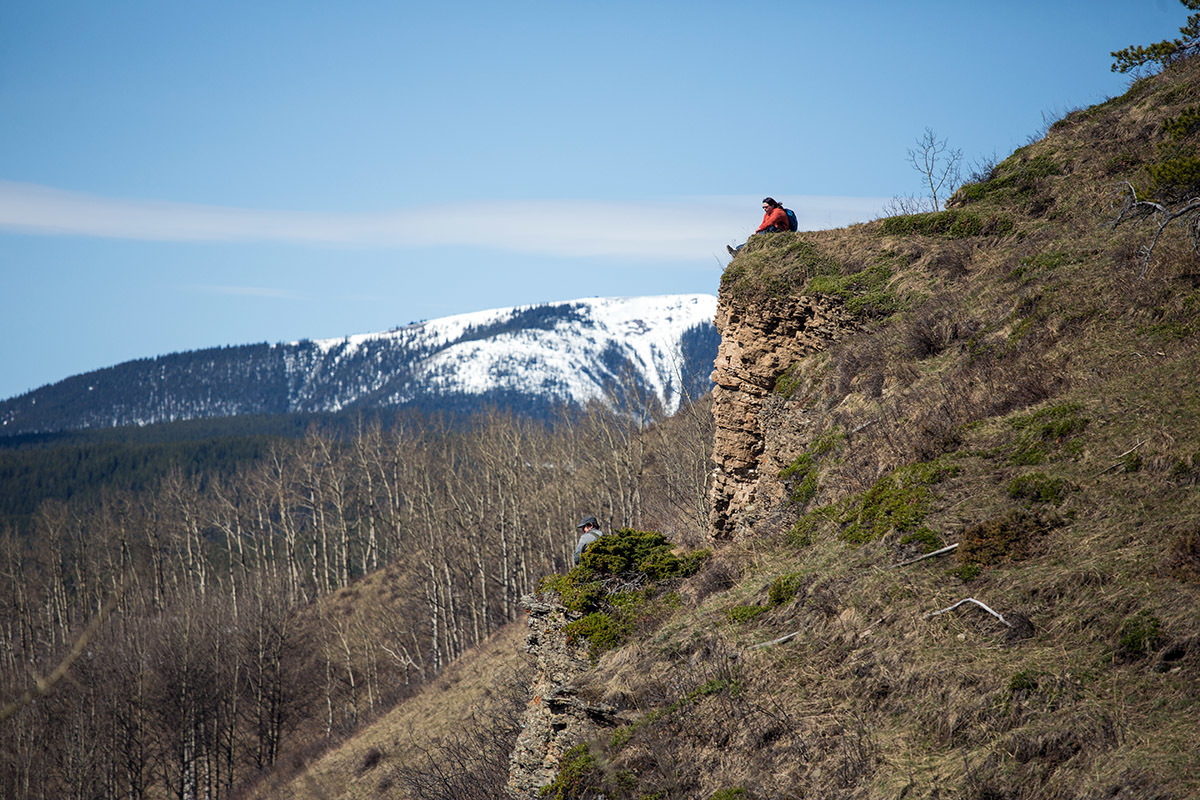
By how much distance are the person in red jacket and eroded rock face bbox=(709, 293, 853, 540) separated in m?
3.04

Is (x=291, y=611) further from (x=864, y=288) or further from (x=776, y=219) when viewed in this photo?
(x=864, y=288)

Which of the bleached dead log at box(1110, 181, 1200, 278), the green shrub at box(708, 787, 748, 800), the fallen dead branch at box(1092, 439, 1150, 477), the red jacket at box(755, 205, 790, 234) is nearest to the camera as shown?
the green shrub at box(708, 787, 748, 800)

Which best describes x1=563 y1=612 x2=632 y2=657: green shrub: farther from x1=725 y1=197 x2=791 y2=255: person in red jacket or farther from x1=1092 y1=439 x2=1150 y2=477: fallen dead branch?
x1=725 y1=197 x2=791 y2=255: person in red jacket

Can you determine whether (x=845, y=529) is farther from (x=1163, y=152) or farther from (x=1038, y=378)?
(x=1163, y=152)

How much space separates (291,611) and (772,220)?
51089mm

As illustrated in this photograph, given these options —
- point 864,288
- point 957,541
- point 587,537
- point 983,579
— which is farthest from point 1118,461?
point 864,288

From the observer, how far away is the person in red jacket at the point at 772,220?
60.2ft

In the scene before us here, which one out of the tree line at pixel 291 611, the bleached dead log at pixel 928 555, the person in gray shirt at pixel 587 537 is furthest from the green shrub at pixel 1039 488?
the tree line at pixel 291 611

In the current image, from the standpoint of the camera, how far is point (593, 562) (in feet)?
40.1

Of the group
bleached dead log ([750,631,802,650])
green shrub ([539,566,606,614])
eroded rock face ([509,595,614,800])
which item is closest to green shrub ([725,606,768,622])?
bleached dead log ([750,631,802,650])

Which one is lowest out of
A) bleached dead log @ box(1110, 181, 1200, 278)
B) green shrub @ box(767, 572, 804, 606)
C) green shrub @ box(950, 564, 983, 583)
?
green shrub @ box(767, 572, 804, 606)

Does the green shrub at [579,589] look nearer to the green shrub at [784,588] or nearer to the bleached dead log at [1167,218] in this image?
the green shrub at [784,588]

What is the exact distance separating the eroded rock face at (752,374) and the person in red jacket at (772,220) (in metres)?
3.04

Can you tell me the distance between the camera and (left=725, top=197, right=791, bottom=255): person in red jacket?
18344 millimetres
